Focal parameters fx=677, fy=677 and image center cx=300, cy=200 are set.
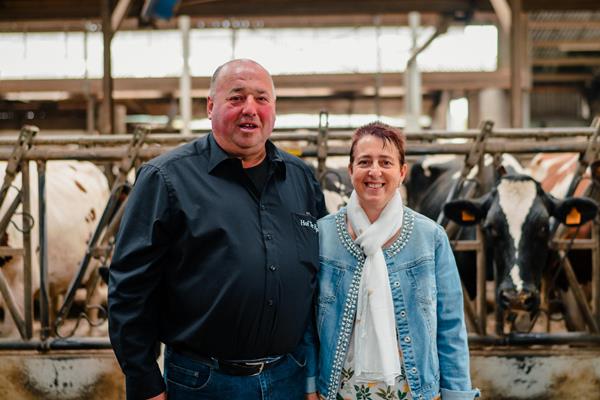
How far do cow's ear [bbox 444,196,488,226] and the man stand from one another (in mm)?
2064

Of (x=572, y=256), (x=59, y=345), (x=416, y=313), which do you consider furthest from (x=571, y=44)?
(x=416, y=313)

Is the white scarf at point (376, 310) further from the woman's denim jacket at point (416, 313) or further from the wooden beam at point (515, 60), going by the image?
the wooden beam at point (515, 60)

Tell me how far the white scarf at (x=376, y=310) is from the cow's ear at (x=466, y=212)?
1.93m

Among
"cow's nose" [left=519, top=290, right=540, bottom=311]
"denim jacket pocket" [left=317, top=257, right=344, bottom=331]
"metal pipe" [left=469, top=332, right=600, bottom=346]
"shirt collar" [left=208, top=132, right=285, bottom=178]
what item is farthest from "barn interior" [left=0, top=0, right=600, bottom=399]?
"denim jacket pocket" [left=317, top=257, right=344, bottom=331]

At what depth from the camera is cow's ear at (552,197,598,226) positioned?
4.08 meters

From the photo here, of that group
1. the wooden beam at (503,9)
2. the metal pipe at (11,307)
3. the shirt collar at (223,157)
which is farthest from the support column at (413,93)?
the shirt collar at (223,157)

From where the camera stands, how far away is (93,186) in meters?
7.05

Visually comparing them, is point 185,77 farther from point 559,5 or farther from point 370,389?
point 370,389

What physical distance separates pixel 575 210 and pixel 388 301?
2.32m

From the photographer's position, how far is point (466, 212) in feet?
14.1

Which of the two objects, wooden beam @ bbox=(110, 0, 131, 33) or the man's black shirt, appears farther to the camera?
wooden beam @ bbox=(110, 0, 131, 33)

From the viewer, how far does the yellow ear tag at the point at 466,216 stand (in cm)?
429

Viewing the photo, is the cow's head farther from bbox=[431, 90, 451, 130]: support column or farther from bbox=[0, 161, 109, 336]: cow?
bbox=[431, 90, 451, 130]: support column

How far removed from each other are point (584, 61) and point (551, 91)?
3627 millimetres
